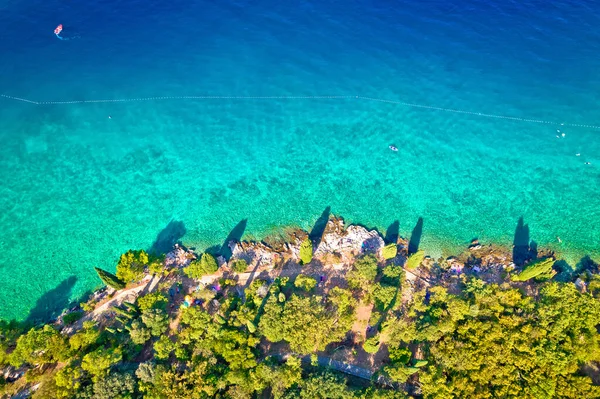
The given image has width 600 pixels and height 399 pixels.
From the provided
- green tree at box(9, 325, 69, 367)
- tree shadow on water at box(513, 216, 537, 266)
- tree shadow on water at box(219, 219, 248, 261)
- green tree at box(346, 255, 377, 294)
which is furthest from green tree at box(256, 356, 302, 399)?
tree shadow on water at box(513, 216, 537, 266)

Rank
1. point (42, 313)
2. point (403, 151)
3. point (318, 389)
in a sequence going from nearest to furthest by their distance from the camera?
point (318, 389), point (42, 313), point (403, 151)

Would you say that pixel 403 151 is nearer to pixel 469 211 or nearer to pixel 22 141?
pixel 469 211

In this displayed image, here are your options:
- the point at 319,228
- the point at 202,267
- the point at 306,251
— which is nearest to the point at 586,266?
the point at 319,228

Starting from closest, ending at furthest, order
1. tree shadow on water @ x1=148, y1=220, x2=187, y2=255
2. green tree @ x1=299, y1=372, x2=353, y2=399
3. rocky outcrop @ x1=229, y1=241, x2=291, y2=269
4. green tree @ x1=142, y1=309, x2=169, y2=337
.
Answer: green tree @ x1=299, y1=372, x2=353, y2=399 → green tree @ x1=142, y1=309, x2=169, y2=337 → rocky outcrop @ x1=229, y1=241, x2=291, y2=269 → tree shadow on water @ x1=148, y1=220, x2=187, y2=255

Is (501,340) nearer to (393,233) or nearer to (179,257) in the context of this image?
(393,233)

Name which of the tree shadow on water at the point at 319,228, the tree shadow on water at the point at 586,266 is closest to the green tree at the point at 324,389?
the tree shadow on water at the point at 319,228

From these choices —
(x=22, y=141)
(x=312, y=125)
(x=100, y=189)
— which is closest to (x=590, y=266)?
(x=312, y=125)

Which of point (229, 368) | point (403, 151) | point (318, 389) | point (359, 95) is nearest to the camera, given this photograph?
point (318, 389)

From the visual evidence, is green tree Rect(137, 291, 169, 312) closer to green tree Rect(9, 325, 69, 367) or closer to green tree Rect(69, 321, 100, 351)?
green tree Rect(69, 321, 100, 351)
